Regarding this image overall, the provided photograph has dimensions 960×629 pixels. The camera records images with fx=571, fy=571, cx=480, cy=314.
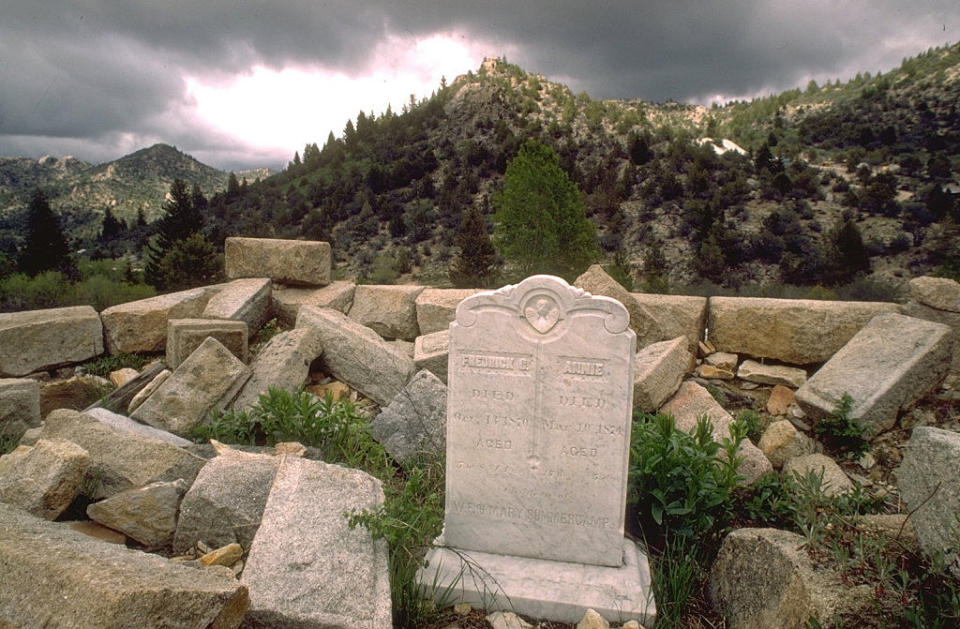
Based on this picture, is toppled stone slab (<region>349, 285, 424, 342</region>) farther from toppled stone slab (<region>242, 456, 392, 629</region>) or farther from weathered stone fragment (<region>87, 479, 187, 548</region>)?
weathered stone fragment (<region>87, 479, 187, 548</region>)

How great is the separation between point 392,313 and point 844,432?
15.0ft

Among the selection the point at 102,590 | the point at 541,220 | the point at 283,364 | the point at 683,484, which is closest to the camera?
the point at 102,590

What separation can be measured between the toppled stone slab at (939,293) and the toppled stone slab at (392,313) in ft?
16.2

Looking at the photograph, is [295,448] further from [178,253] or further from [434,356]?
[178,253]

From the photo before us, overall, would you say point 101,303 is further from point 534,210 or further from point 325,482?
point 534,210

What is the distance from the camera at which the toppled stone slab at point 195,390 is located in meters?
4.81

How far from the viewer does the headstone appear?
10.5 feet

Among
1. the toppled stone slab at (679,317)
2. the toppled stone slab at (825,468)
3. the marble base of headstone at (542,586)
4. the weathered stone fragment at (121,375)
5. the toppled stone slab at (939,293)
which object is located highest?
the toppled stone slab at (939,293)

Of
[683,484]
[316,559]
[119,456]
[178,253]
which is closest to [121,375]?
[119,456]

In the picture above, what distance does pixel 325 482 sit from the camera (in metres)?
3.24

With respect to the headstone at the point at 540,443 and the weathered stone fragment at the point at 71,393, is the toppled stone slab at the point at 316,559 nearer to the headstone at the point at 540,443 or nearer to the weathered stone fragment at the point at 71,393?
the headstone at the point at 540,443

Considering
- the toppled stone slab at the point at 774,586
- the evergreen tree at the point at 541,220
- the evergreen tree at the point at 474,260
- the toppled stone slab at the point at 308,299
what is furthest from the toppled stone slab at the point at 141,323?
the evergreen tree at the point at 474,260

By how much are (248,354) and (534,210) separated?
1006cm

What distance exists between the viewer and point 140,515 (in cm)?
330
